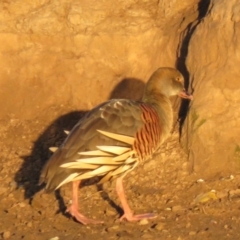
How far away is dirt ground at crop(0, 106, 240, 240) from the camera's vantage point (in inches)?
296

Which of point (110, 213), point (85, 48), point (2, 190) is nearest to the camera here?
point (110, 213)

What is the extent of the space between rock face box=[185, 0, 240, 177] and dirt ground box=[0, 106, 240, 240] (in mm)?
205

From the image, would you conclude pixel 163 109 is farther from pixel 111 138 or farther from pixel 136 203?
pixel 136 203

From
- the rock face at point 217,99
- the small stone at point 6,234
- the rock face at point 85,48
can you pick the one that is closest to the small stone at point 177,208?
the rock face at point 217,99

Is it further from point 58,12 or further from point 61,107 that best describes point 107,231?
point 58,12

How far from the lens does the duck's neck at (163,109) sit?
27.0ft

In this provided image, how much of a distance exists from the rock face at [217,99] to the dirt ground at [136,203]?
0.20 m

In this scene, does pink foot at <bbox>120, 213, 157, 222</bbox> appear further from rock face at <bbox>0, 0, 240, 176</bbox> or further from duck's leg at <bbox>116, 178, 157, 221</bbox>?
rock face at <bbox>0, 0, 240, 176</bbox>

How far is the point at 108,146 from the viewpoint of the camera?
762 cm

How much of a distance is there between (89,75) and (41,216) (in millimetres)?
2576

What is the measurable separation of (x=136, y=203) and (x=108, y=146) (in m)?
0.81

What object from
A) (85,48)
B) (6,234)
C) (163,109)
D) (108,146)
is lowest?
(6,234)

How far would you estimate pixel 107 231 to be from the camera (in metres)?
7.58

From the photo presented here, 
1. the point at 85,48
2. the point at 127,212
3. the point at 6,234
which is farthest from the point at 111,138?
the point at 85,48
